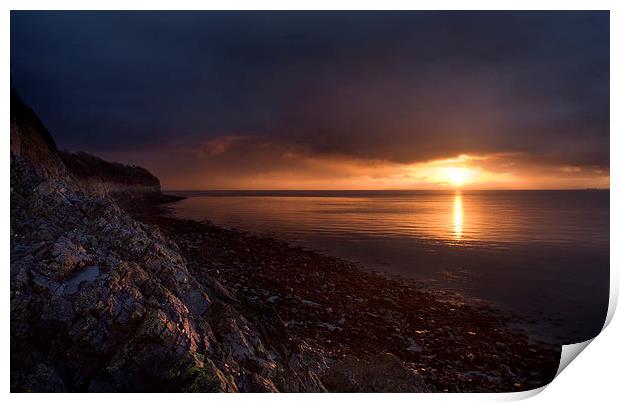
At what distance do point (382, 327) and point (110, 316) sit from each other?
238 inches

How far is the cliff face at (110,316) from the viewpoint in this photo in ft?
13.0

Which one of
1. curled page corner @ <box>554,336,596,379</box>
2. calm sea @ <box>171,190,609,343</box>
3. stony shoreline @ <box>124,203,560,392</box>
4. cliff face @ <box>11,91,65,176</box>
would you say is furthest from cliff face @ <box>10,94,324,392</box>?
calm sea @ <box>171,190,609,343</box>

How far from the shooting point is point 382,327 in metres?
8.24

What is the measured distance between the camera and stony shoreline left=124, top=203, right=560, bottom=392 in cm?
611

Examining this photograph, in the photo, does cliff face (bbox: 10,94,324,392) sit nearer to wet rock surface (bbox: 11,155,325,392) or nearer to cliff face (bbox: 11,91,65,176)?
wet rock surface (bbox: 11,155,325,392)

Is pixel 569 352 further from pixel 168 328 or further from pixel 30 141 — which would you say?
pixel 30 141

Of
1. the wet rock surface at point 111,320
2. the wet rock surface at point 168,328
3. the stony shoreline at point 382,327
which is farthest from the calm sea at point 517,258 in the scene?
the wet rock surface at point 111,320

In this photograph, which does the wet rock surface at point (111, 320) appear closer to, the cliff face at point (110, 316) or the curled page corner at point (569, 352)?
the cliff face at point (110, 316)

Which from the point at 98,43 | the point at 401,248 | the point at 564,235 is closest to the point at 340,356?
the point at 98,43
